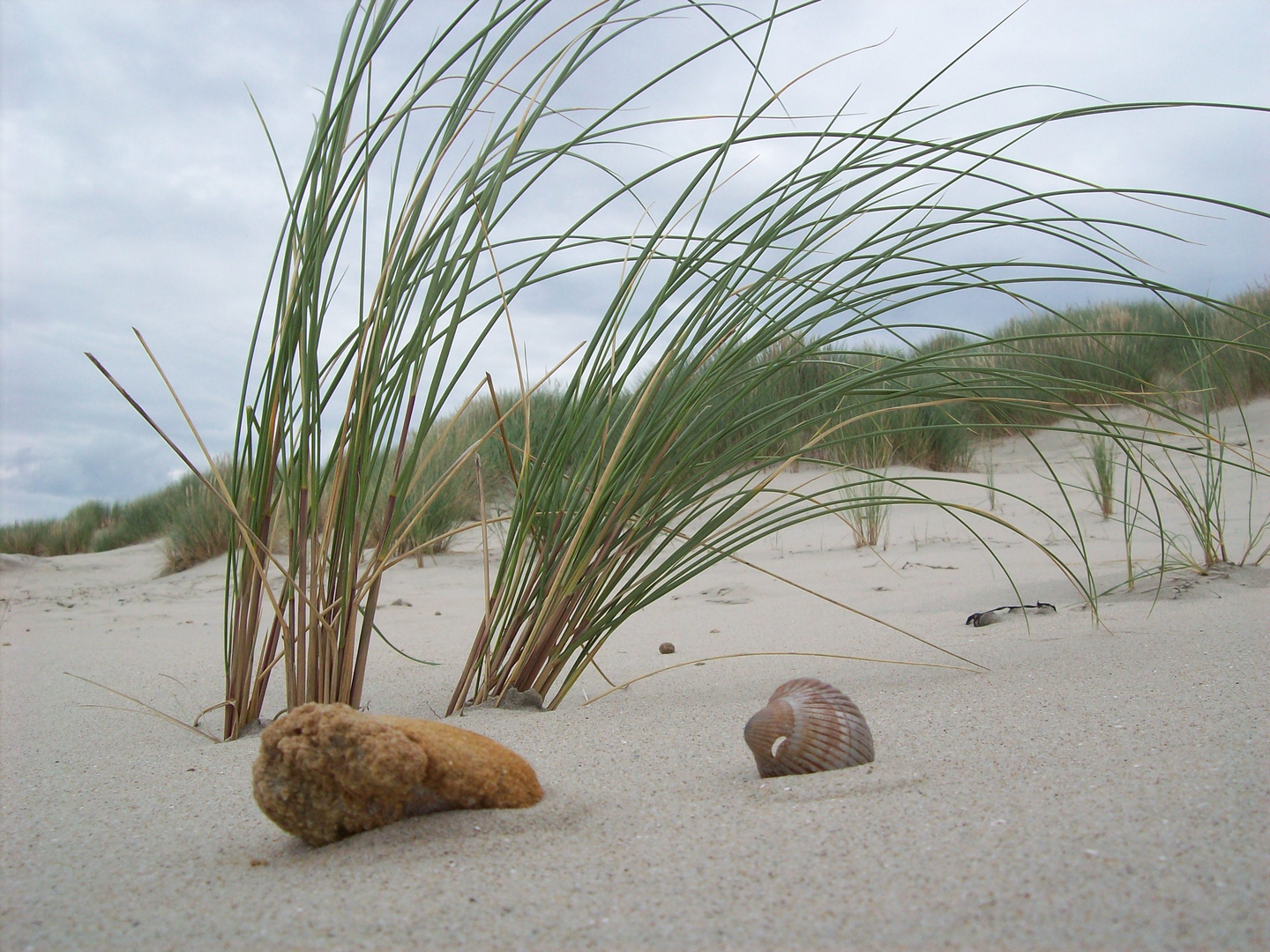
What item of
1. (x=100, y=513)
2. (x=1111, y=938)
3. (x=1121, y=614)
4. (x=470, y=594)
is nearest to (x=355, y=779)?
(x=1111, y=938)

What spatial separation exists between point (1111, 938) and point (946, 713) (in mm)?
759

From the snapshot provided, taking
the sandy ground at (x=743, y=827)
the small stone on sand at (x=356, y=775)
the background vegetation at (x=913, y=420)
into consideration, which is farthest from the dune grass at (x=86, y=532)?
the small stone on sand at (x=356, y=775)

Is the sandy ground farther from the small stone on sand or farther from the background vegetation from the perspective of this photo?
the background vegetation

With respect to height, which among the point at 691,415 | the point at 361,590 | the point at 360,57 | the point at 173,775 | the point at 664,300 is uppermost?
the point at 360,57

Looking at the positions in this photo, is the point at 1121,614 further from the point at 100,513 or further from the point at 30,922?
the point at 100,513

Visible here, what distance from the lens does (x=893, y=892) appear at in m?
0.76

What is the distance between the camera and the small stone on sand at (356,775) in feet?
3.23

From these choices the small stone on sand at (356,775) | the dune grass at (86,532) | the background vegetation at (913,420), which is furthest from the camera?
the dune grass at (86,532)

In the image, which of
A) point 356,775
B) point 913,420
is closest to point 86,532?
point 913,420

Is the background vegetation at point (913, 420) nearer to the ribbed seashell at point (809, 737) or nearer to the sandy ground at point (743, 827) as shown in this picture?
the sandy ground at point (743, 827)

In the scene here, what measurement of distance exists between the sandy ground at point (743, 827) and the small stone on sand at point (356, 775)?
0.03 metres

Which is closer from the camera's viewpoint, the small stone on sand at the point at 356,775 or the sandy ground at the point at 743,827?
the sandy ground at the point at 743,827

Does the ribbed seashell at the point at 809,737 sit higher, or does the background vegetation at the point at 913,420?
the background vegetation at the point at 913,420

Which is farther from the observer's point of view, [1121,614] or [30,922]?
[1121,614]
